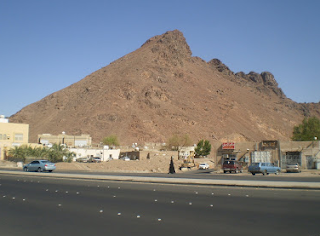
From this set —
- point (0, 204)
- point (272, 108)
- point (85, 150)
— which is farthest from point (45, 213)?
point (272, 108)

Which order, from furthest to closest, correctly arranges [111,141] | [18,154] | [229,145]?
1. [111,141]
2. [18,154]
3. [229,145]

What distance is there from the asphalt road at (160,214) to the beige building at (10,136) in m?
47.6

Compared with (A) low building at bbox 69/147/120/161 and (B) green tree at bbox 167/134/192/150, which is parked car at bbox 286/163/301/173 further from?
(B) green tree at bbox 167/134/192/150

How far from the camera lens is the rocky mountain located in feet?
383

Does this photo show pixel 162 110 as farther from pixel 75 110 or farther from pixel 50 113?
pixel 50 113

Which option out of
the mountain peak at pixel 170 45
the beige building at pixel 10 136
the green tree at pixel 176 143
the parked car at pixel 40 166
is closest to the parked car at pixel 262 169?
the parked car at pixel 40 166

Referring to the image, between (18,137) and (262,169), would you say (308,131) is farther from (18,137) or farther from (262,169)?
(18,137)

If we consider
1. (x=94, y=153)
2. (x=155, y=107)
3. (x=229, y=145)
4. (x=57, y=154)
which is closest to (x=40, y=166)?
(x=57, y=154)

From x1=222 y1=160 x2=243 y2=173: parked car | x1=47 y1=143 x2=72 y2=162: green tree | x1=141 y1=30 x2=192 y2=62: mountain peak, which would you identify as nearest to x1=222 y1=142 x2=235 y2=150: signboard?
x1=222 y1=160 x2=243 y2=173: parked car

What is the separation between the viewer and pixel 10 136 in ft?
202

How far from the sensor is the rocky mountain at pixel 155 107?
116875mm

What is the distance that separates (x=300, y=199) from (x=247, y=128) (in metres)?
130

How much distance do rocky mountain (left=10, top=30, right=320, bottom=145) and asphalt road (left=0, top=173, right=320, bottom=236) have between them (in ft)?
306

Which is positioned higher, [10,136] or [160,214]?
[10,136]
